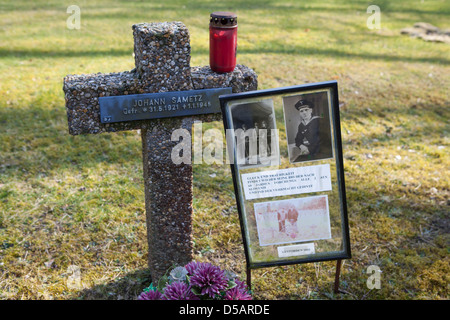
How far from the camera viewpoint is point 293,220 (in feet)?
8.89

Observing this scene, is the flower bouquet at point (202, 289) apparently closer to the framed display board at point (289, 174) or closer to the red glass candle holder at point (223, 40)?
the framed display board at point (289, 174)

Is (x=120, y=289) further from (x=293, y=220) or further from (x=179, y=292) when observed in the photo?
(x=293, y=220)

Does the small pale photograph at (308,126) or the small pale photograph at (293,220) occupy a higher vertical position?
the small pale photograph at (308,126)

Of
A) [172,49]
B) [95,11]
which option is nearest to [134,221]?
[172,49]

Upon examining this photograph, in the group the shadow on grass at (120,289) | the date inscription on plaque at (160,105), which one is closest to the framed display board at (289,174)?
the date inscription on plaque at (160,105)

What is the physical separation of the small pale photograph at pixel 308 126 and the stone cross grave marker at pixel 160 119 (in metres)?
0.39

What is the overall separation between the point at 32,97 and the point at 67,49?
2134 millimetres

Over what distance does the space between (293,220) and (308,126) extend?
63cm

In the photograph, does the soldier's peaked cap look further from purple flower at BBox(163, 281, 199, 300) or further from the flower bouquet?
purple flower at BBox(163, 281, 199, 300)

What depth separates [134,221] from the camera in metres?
3.86

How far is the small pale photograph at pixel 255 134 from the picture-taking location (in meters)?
2.45

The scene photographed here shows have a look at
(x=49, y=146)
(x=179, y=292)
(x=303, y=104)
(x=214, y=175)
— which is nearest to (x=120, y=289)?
(x=179, y=292)

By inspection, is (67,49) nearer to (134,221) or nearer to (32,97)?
(32,97)

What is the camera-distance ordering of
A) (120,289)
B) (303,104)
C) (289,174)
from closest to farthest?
(303,104)
(289,174)
(120,289)
